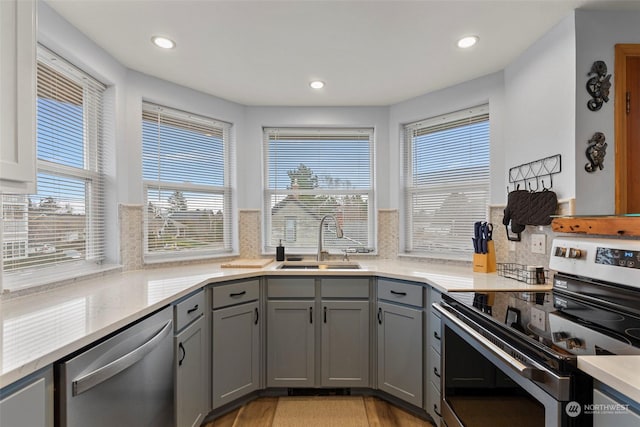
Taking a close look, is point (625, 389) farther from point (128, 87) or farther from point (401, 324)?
point (128, 87)

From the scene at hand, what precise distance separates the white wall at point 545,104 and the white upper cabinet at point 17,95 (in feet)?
8.05

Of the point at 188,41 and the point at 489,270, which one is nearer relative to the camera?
the point at 188,41

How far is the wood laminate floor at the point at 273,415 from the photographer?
6.60 feet

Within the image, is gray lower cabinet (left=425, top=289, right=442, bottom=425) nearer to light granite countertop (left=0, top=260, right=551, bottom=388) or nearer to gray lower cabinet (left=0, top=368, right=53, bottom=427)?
light granite countertop (left=0, top=260, right=551, bottom=388)

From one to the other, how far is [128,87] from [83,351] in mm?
2000

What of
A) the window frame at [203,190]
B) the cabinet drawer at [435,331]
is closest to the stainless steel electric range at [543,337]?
the cabinet drawer at [435,331]

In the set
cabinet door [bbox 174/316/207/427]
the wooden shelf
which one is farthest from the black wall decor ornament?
cabinet door [bbox 174/316/207/427]

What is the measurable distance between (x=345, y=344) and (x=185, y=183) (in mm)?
1850

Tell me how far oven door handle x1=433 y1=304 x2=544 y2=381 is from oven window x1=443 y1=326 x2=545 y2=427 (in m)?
0.09

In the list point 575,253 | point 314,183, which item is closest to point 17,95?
point 314,183

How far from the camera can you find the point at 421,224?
288 cm

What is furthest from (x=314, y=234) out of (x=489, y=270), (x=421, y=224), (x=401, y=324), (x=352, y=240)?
(x=489, y=270)

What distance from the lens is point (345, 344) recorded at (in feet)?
7.47

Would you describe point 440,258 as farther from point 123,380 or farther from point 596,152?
point 123,380
